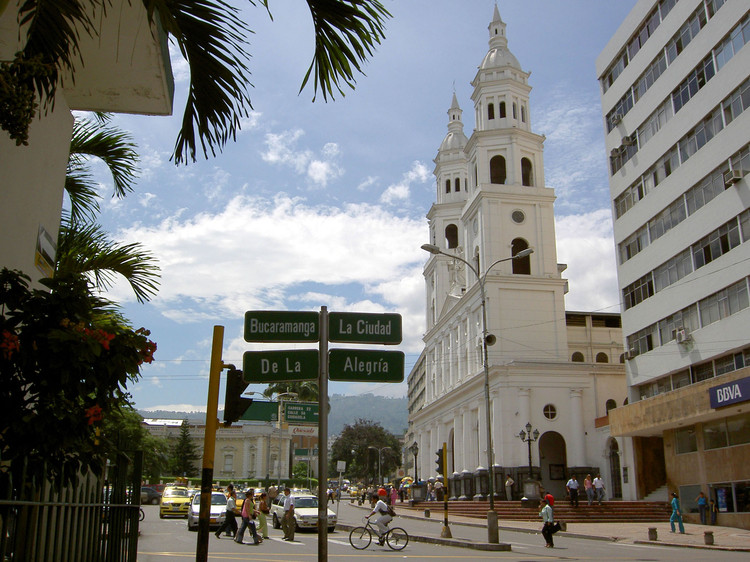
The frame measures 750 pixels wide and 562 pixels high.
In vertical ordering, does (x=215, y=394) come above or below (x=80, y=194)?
below

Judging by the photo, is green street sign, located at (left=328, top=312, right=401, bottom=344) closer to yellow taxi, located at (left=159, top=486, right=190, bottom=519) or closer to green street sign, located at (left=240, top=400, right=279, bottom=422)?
green street sign, located at (left=240, top=400, right=279, bottom=422)

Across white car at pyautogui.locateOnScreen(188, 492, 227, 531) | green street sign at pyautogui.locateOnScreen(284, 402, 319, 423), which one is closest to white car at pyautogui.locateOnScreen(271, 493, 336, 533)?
white car at pyautogui.locateOnScreen(188, 492, 227, 531)

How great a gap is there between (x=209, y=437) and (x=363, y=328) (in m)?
1.77

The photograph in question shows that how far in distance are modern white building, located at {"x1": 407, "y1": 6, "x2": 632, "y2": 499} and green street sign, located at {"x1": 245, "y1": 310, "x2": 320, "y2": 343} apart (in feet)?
113

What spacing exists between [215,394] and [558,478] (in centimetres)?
4443

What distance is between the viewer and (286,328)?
22.5 ft

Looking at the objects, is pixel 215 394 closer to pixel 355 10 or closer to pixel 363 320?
pixel 363 320

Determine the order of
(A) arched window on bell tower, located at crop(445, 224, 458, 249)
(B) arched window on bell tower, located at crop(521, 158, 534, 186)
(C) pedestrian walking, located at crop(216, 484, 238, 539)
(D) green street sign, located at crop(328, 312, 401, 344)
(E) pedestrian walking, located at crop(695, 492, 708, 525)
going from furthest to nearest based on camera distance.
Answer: (A) arched window on bell tower, located at crop(445, 224, 458, 249) → (B) arched window on bell tower, located at crop(521, 158, 534, 186) → (E) pedestrian walking, located at crop(695, 492, 708, 525) → (C) pedestrian walking, located at crop(216, 484, 238, 539) → (D) green street sign, located at crop(328, 312, 401, 344)

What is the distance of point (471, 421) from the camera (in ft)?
167

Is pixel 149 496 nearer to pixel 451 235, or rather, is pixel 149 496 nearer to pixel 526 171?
pixel 526 171

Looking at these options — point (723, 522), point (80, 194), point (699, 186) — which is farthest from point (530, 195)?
point (80, 194)

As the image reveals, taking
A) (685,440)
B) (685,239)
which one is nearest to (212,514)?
(685,440)

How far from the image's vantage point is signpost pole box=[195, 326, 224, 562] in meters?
6.04

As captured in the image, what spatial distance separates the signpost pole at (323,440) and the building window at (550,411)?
41435 mm
